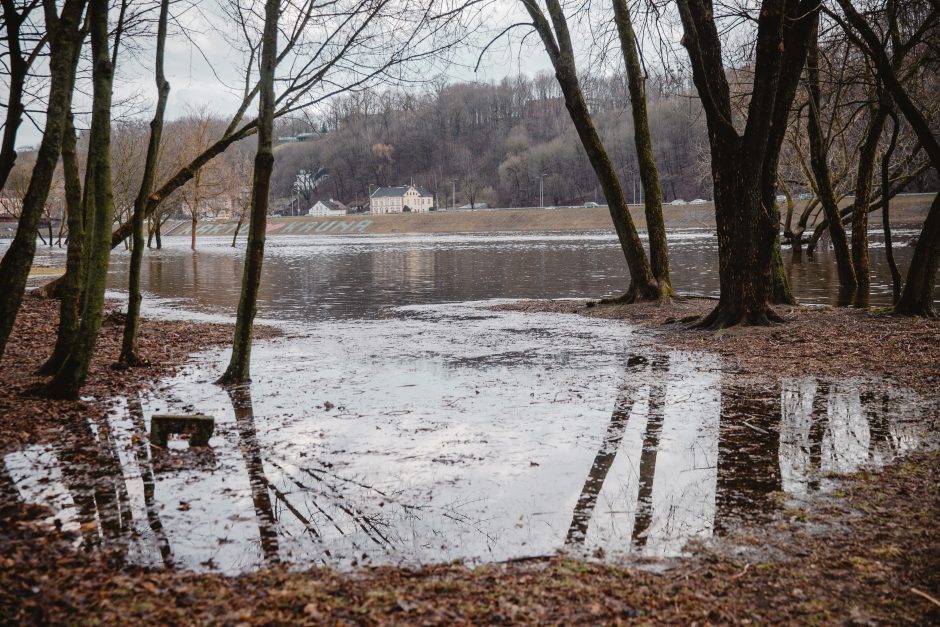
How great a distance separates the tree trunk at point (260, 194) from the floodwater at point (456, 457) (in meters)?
0.45

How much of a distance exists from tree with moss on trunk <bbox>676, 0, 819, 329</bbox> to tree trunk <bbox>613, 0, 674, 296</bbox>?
3.18 metres

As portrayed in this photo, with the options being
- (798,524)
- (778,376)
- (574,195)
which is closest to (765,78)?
(778,376)

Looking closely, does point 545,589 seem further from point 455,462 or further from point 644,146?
point 644,146

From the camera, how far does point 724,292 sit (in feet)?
44.8

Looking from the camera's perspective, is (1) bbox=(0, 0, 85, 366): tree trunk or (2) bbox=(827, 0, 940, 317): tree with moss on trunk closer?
(1) bbox=(0, 0, 85, 366): tree trunk

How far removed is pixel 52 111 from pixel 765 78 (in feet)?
31.6

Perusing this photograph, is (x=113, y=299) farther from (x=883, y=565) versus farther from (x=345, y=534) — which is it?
(x=883, y=565)

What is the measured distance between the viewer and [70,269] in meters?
10.2

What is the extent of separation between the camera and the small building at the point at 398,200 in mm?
179125

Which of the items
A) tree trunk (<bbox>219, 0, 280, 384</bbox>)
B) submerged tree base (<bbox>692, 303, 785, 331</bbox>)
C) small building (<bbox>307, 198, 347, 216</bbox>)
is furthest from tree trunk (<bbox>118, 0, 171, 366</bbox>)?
small building (<bbox>307, 198, 347, 216</bbox>)

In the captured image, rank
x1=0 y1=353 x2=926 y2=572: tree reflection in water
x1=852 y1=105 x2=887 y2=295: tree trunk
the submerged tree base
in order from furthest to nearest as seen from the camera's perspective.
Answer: x1=852 y1=105 x2=887 y2=295: tree trunk < the submerged tree base < x1=0 y1=353 x2=926 y2=572: tree reflection in water

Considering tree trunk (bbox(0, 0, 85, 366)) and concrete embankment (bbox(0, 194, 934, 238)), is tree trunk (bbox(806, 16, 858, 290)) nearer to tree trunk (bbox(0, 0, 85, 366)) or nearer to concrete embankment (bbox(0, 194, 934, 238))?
tree trunk (bbox(0, 0, 85, 366))

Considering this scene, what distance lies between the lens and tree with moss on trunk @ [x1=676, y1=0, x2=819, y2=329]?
39.1 feet

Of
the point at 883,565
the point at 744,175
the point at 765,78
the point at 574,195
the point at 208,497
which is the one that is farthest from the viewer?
the point at 574,195
